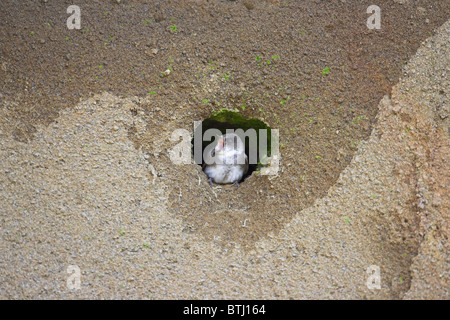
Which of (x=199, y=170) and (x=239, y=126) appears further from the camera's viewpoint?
(x=239, y=126)

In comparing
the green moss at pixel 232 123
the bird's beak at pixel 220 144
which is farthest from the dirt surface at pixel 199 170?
the bird's beak at pixel 220 144

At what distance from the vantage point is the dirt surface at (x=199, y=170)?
9.87 feet

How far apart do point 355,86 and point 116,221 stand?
212cm

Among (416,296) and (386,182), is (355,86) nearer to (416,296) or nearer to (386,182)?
(386,182)

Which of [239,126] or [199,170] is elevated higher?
[239,126]

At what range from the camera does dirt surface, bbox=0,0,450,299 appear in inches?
118

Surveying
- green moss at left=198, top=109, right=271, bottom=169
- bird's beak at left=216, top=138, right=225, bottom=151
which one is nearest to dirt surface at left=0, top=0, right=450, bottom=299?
green moss at left=198, top=109, right=271, bottom=169

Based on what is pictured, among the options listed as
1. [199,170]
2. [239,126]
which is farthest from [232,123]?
[199,170]

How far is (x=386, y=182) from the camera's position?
127 inches

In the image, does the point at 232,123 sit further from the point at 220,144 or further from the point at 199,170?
the point at 199,170

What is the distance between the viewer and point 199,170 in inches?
147

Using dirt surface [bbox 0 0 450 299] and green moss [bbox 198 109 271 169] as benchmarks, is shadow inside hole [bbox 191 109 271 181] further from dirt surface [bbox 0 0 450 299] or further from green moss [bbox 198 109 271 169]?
dirt surface [bbox 0 0 450 299]

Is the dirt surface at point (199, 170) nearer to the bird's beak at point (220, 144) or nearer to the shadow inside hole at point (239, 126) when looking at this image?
the shadow inside hole at point (239, 126)
